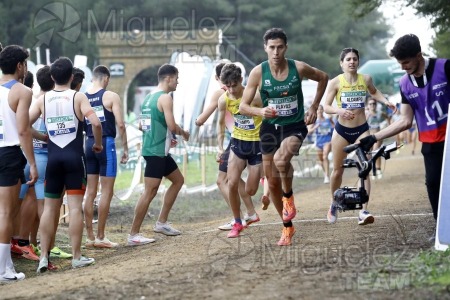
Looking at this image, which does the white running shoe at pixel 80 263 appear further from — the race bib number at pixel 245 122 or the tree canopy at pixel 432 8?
the tree canopy at pixel 432 8

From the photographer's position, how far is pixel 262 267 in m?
7.65

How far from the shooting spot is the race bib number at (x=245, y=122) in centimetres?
1116

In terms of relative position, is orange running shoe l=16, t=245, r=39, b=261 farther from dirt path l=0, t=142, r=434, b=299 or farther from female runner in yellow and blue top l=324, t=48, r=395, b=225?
female runner in yellow and blue top l=324, t=48, r=395, b=225

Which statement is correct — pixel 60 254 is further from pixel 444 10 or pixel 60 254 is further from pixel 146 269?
pixel 444 10

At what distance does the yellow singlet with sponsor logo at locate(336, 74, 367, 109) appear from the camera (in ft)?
38.4

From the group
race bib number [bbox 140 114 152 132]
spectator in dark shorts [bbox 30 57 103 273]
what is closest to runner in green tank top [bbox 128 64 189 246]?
race bib number [bbox 140 114 152 132]

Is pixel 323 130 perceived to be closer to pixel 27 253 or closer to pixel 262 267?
pixel 27 253

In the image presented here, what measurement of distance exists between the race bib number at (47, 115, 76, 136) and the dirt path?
146cm

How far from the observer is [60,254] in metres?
10.5

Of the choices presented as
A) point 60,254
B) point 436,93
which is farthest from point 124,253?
point 436,93

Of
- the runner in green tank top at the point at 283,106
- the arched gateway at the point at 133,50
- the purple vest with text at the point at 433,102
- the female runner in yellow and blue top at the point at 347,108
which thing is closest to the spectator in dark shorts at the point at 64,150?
the runner in green tank top at the point at 283,106

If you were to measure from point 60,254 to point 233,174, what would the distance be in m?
2.36

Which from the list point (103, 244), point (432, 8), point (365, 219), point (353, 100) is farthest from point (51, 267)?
point (432, 8)

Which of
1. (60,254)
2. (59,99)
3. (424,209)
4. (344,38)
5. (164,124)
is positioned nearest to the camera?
(59,99)
